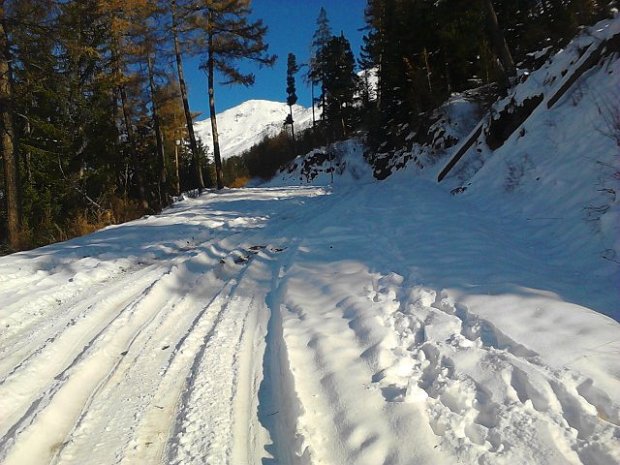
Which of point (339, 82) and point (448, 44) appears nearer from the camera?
point (448, 44)

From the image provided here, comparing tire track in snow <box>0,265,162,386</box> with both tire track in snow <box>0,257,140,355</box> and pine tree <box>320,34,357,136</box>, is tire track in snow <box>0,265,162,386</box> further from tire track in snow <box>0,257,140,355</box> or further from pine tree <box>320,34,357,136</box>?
pine tree <box>320,34,357,136</box>

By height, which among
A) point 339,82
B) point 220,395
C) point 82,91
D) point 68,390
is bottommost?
point 220,395

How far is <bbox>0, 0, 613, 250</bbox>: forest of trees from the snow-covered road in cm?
586

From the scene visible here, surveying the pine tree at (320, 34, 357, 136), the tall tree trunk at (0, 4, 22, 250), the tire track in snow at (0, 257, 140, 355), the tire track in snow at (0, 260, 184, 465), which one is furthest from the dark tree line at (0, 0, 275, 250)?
the pine tree at (320, 34, 357, 136)

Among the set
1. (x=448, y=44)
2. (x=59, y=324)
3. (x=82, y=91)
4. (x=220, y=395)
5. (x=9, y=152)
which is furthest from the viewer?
(x=448, y=44)

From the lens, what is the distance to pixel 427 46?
21625 mm

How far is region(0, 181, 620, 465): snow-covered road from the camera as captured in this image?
2352 millimetres

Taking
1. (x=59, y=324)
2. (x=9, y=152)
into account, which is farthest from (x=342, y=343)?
(x=9, y=152)

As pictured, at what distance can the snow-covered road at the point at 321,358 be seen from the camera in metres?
2.35

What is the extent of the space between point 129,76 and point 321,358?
52.0ft

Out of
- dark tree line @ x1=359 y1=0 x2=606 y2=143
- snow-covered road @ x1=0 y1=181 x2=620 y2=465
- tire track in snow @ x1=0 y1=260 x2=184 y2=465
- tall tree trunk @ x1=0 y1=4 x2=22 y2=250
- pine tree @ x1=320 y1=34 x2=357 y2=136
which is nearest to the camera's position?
snow-covered road @ x1=0 y1=181 x2=620 y2=465

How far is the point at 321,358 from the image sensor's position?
336cm

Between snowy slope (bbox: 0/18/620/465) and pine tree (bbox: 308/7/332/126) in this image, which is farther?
pine tree (bbox: 308/7/332/126)

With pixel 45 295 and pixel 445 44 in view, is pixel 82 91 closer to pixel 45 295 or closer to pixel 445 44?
pixel 45 295
